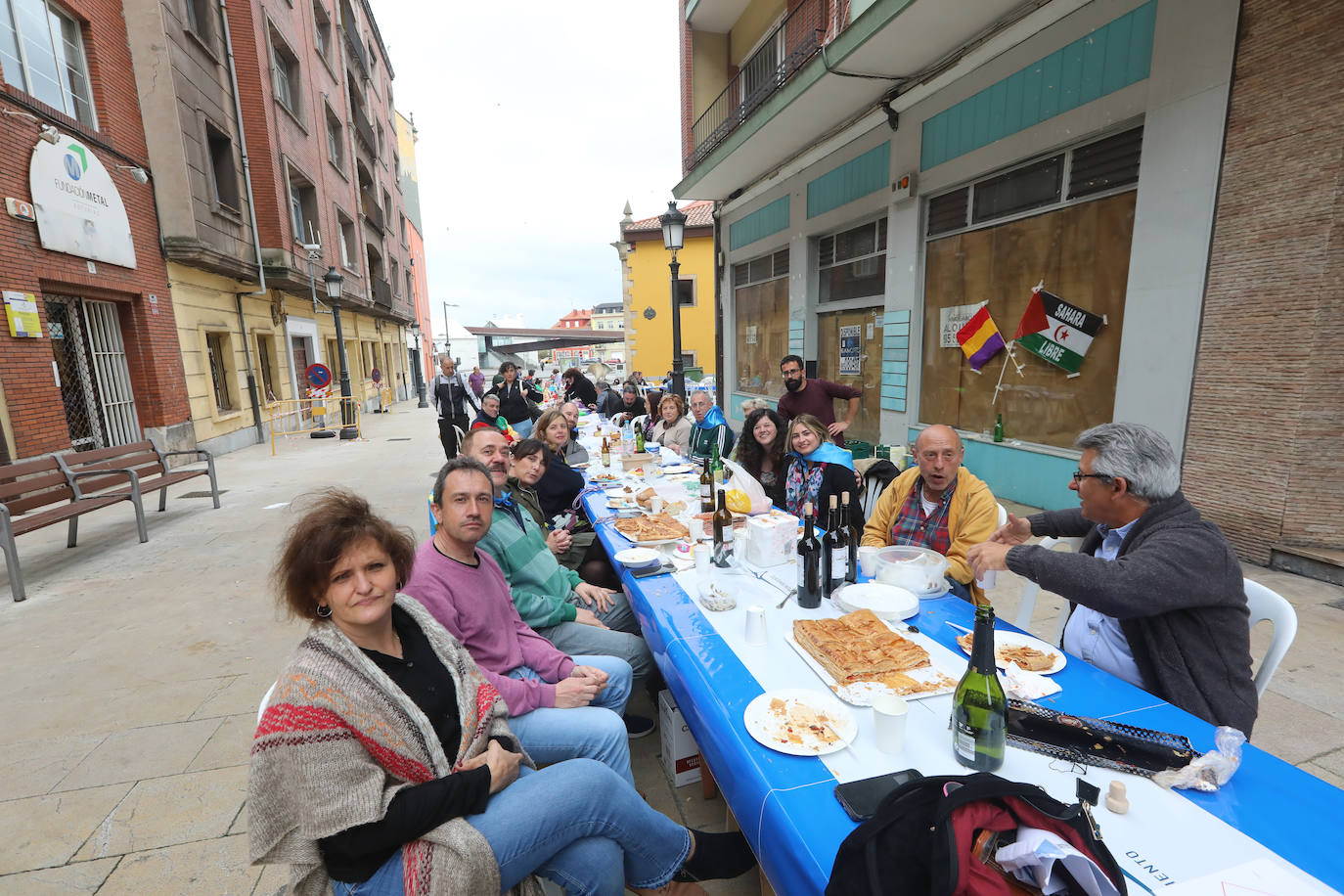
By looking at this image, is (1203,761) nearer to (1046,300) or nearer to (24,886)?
(24,886)

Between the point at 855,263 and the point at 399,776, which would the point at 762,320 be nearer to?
the point at 855,263

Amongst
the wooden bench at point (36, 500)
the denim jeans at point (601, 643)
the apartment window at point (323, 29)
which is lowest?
the denim jeans at point (601, 643)

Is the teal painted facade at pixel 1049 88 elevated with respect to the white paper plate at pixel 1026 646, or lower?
elevated

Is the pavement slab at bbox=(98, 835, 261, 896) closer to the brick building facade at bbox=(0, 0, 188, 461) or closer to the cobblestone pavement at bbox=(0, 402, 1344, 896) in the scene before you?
the cobblestone pavement at bbox=(0, 402, 1344, 896)

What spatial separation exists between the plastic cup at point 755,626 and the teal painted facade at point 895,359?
21.5ft

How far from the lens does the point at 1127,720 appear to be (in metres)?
1.54

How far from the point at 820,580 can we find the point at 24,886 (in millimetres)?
3255

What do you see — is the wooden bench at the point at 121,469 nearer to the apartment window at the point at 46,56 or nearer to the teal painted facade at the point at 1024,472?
the apartment window at the point at 46,56

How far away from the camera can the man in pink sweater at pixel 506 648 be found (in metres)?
2.11

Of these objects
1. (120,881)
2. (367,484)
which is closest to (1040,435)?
(120,881)

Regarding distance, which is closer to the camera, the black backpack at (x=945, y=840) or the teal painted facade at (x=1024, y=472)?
the black backpack at (x=945, y=840)

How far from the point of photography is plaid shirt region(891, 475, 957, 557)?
283 centimetres

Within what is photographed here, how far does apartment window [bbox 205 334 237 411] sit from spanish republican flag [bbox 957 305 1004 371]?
14389mm

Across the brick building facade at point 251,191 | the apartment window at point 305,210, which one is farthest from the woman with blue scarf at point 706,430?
the apartment window at point 305,210
